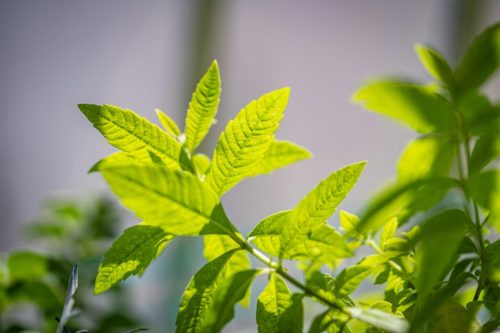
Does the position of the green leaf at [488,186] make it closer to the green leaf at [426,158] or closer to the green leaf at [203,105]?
the green leaf at [426,158]

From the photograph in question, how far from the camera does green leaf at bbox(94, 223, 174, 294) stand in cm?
34

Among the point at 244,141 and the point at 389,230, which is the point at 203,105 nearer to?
the point at 244,141

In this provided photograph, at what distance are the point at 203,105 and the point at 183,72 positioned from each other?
3.51 metres

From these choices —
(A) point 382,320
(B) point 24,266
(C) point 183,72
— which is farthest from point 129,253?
(C) point 183,72

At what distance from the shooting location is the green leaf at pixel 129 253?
1.13 ft

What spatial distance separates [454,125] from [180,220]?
7.3 inches

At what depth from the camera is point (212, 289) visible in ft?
1.11

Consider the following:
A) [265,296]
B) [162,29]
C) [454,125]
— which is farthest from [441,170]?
[162,29]

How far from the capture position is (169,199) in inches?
11.0

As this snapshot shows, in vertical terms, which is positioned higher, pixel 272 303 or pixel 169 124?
pixel 169 124

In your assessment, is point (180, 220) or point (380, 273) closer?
point (180, 220)

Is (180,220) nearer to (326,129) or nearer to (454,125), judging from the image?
(454,125)

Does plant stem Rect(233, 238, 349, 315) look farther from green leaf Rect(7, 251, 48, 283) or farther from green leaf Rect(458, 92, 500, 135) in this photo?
green leaf Rect(7, 251, 48, 283)

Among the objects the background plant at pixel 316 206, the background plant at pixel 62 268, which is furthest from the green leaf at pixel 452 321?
the background plant at pixel 62 268
